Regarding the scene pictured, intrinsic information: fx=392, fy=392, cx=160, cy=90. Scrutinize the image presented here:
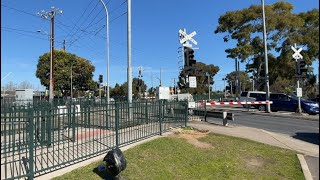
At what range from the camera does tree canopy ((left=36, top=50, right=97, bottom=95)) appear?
2749 inches

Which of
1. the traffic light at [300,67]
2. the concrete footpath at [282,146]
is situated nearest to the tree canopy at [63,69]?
the traffic light at [300,67]

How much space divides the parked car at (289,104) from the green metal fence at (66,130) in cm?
1754

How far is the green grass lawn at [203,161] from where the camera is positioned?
8.25 m

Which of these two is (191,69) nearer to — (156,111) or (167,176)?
(156,111)

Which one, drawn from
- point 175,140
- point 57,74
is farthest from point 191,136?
point 57,74

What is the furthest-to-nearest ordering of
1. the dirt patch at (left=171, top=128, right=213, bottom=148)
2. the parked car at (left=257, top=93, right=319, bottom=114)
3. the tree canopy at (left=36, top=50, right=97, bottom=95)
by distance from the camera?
the tree canopy at (left=36, top=50, right=97, bottom=95) < the parked car at (left=257, top=93, right=319, bottom=114) < the dirt patch at (left=171, top=128, right=213, bottom=148)

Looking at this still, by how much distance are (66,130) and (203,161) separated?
11.2 ft

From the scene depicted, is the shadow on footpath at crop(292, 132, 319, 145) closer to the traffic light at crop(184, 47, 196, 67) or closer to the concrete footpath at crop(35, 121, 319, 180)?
the concrete footpath at crop(35, 121, 319, 180)

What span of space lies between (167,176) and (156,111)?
183 inches

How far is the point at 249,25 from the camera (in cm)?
3919

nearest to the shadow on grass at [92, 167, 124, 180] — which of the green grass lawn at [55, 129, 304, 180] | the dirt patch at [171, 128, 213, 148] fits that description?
the green grass lawn at [55, 129, 304, 180]

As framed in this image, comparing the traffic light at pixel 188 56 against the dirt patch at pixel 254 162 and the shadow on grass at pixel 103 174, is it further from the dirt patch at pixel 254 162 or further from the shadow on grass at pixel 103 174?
the shadow on grass at pixel 103 174

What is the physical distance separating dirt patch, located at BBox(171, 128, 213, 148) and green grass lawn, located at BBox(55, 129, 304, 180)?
0.03 metres

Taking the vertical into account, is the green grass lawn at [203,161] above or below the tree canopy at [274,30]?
below
